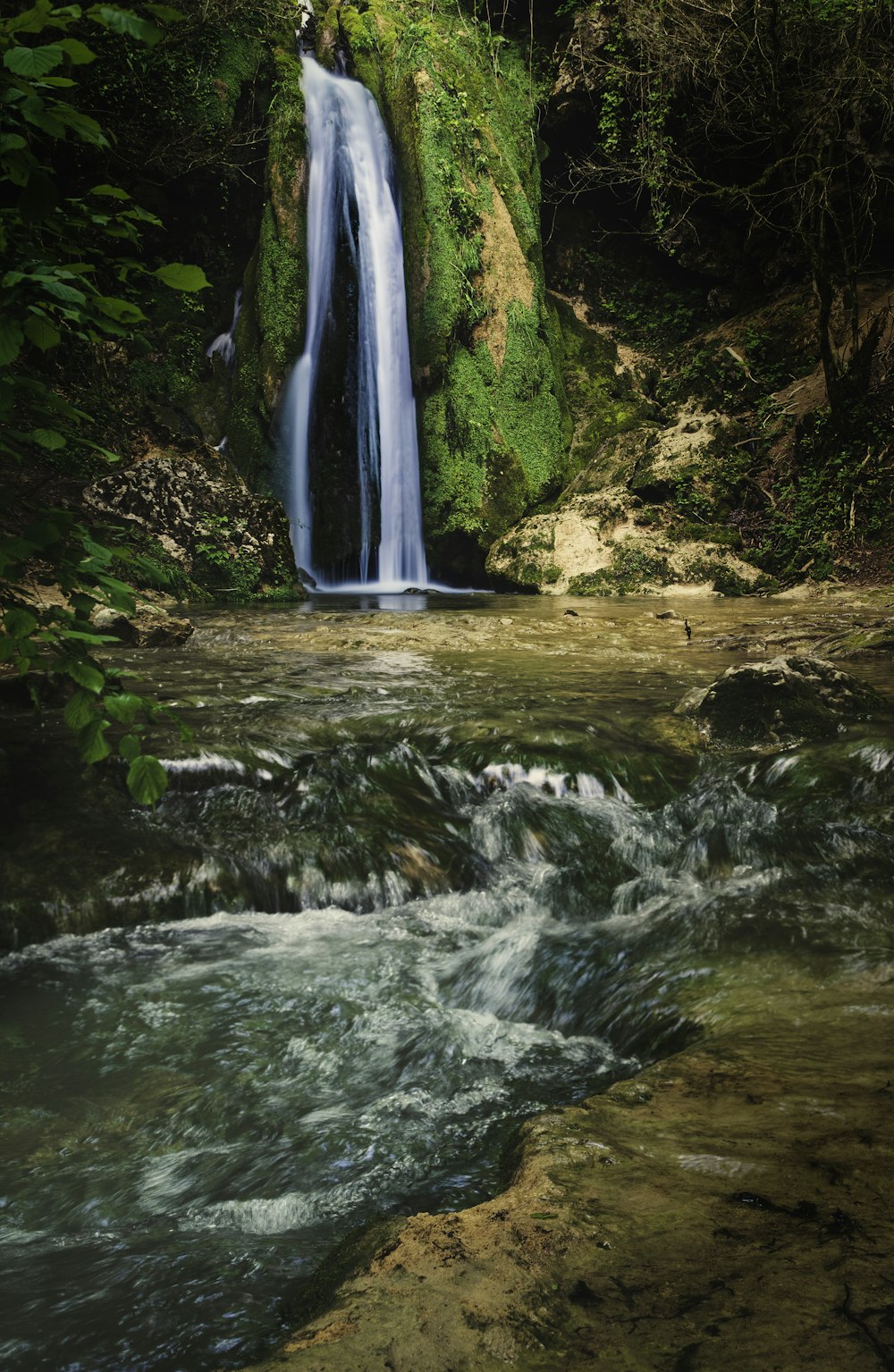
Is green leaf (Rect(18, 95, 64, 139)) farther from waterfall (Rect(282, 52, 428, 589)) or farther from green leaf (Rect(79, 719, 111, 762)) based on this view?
waterfall (Rect(282, 52, 428, 589))

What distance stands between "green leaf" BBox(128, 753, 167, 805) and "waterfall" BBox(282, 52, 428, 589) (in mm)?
11776

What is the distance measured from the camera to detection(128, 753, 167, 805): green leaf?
195 centimetres

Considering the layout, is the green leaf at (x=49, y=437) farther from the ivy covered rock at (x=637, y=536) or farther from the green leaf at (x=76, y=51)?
the ivy covered rock at (x=637, y=536)

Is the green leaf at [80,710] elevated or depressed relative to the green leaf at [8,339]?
depressed

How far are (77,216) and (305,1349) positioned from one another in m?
2.49

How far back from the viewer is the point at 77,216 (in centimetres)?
220

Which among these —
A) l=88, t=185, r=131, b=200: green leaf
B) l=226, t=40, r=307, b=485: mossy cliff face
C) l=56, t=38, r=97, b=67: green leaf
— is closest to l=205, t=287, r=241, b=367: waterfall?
l=226, t=40, r=307, b=485: mossy cliff face

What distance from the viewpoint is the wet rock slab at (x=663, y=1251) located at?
45.4 inches

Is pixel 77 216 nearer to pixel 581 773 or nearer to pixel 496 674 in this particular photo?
pixel 581 773

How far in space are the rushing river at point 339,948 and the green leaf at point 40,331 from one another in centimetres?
198

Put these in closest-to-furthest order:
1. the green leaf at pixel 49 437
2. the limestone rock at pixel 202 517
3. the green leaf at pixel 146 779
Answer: the green leaf at pixel 146 779 < the green leaf at pixel 49 437 < the limestone rock at pixel 202 517

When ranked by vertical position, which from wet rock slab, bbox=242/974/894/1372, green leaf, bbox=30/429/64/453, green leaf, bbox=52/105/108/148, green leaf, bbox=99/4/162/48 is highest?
green leaf, bbox=99/4/162/48

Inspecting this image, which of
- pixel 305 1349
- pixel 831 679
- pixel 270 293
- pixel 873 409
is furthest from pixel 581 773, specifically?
pixel 270 293

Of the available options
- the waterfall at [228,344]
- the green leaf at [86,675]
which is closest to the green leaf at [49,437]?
the green leaf at [86,675]
